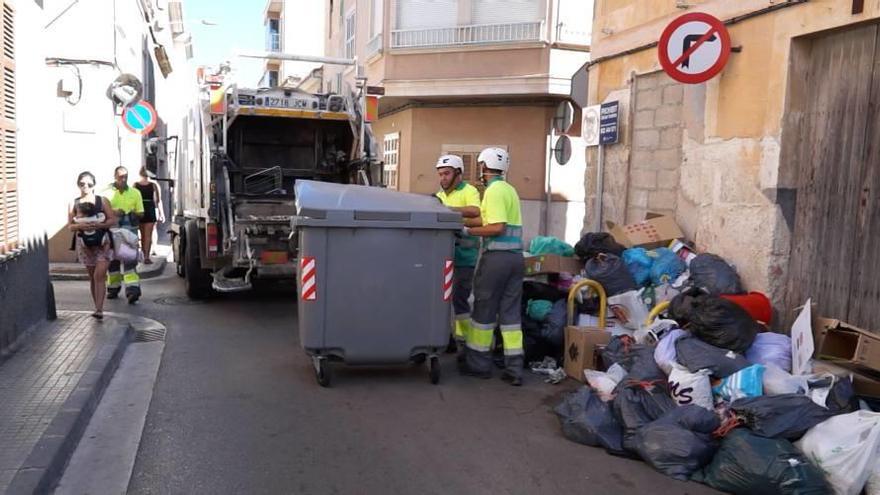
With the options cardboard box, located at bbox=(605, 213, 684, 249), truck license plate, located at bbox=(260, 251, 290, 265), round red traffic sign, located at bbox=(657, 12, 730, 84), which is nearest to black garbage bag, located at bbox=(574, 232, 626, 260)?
cardboard box, located at bbox=(605, 213, 684, 249)

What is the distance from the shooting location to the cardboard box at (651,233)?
7059 millimetres

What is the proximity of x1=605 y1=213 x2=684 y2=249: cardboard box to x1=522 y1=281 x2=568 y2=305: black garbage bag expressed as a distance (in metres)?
0.95

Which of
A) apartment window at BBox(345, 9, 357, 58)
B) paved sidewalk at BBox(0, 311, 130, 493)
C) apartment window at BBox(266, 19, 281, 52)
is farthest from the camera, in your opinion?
apartment window at BBox(266, 19, 281, 52)

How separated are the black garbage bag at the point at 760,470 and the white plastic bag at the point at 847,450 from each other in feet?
0.18

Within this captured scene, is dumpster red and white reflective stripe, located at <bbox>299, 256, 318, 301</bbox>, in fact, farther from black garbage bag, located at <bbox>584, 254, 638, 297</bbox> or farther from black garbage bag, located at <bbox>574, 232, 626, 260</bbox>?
black garbage bag, located at <bbox>574, 232, 626, 260</bbox>

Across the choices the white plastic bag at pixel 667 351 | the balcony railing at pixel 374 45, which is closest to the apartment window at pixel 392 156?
the balcony railing at pixel 374 45

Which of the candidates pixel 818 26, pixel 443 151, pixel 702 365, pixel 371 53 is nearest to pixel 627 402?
pixel 702 365

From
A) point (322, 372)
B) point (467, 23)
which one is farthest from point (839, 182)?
point (467, 23)

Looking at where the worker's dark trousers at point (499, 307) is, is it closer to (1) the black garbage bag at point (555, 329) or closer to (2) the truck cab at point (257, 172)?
(1) the black garbage bag at point (555, 329)

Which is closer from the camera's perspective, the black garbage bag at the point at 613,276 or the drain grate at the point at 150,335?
the black garbage bag at the point at 613,276

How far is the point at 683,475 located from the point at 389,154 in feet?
49.9

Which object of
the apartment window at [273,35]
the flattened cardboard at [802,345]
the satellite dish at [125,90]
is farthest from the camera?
the apartment window at [273,35]

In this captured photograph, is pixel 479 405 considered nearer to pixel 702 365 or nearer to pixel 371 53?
pixel 702 365

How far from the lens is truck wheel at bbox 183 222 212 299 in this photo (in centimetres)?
892
